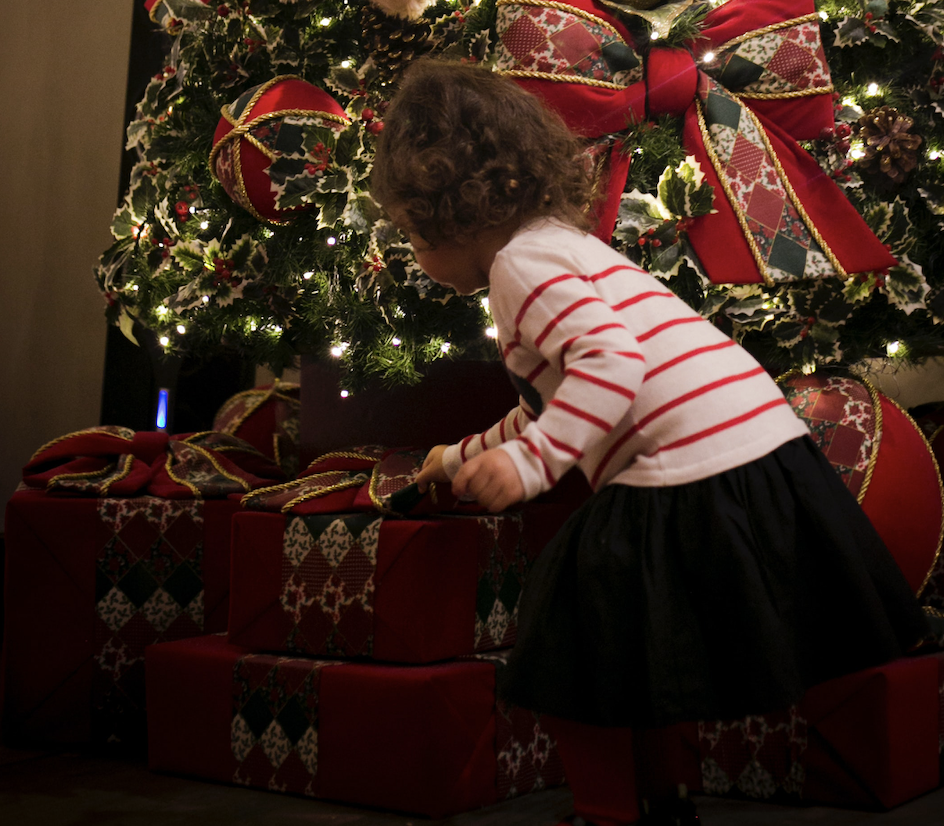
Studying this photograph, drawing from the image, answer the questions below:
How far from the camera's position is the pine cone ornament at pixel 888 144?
108cm

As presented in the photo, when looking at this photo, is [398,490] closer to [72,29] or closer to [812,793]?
[812,793]

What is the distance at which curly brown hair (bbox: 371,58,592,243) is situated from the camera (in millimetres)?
854

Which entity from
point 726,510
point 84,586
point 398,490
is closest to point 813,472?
point 726,510

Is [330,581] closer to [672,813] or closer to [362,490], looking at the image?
[362,490]

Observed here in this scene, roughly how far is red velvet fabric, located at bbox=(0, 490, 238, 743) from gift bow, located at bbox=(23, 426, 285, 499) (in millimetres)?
40

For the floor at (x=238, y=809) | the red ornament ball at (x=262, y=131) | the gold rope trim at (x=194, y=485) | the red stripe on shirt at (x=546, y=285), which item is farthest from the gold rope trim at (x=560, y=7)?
the floor at (x=238, y=809)

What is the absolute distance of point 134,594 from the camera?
1.27m

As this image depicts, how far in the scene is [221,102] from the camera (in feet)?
4.47

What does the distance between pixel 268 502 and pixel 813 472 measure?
634 mm

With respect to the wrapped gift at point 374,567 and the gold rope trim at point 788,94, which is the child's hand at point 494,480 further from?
the gold rope trim at point 788,94

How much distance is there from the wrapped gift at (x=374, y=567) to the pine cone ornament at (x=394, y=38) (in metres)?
0.49

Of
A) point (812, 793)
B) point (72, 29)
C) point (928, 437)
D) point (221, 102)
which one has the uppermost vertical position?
point (72, 29)

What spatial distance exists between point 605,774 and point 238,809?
0.46m

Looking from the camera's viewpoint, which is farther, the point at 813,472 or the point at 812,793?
the point at 812,793
